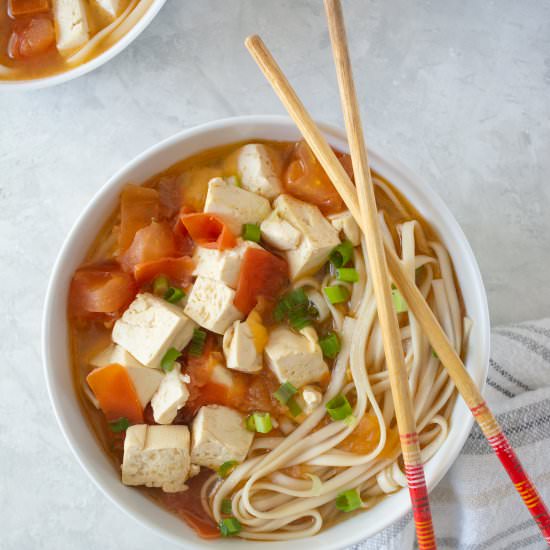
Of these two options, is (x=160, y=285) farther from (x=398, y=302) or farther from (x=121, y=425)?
(x=398, y=302)

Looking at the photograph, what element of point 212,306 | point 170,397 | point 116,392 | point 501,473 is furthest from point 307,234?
point 501,473

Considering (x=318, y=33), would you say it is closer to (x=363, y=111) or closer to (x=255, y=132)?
(x=363, y=111)

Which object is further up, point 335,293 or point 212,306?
point 212,306

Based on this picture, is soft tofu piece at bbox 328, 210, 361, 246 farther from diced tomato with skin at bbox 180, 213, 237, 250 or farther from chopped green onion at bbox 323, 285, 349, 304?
diced tomato with skin at bbox 180, 213, 237, 250

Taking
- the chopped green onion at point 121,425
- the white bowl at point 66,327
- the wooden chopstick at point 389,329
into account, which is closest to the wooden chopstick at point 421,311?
the wooden chopstick at point 389,329

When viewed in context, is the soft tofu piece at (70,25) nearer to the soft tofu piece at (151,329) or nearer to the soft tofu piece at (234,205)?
the soft tofu piece at (234,205)

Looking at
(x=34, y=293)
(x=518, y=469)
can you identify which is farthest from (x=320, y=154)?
(x=34, y=293)

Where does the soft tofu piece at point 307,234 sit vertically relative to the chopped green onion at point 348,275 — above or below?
above
